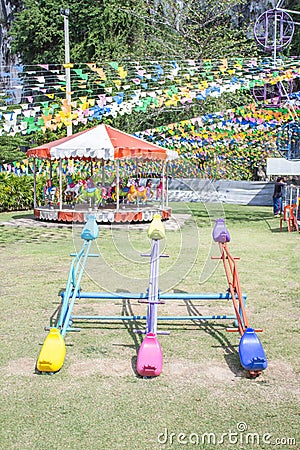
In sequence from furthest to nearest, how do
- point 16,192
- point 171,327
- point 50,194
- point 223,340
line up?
point 16,192, point 50,194, point 171,327, point 223,340

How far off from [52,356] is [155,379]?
33.9 inches

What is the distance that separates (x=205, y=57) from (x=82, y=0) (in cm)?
1093

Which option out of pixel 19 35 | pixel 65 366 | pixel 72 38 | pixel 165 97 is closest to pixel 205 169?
pixel 165 97

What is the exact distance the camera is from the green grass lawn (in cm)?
357

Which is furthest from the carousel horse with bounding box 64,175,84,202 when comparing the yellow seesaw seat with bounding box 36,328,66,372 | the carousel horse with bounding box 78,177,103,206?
the yellow seesaw seat with bounding box 36,328,66,372

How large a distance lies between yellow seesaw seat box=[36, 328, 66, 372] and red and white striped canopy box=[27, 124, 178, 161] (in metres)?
10.2

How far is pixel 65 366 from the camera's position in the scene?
187 inches

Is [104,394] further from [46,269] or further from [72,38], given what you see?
[72,38]

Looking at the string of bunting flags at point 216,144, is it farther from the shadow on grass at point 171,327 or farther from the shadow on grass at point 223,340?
the shadow on grass at point 171,327

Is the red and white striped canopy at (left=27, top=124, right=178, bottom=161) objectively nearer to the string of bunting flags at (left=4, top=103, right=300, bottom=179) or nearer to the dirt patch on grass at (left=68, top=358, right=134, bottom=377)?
the string of bunting flags at (left=4, top=103, right=300, bottom=179)

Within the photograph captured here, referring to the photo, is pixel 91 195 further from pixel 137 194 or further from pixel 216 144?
pixel 216 144

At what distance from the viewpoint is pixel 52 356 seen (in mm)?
4531

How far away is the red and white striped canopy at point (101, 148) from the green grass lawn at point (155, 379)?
6487mm

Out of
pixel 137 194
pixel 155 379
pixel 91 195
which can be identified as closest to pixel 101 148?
pixel 91 195
